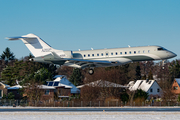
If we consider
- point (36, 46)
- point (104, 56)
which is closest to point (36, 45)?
point (36, 46)

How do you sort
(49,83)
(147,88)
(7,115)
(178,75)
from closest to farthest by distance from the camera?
(7,115), (49,83), (147,88), (178,75)

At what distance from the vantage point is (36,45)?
40250 mm

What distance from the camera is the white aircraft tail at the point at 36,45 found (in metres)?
40.0

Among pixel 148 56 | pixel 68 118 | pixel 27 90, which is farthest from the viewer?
pixel 27 90

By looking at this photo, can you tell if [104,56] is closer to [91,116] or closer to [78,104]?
[91,116]

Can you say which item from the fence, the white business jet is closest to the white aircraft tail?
the white business jet

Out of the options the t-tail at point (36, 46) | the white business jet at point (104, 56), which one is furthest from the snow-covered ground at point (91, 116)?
the t-tail at point (36, 46)

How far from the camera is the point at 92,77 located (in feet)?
218

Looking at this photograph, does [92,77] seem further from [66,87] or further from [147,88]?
[147,88]

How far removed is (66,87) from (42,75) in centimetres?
644

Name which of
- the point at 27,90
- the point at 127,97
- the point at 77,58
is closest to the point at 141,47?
the point at 77,58

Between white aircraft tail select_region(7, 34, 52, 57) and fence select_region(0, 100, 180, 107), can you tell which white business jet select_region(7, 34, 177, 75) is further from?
fence select_region(0, 100, 180, 107)

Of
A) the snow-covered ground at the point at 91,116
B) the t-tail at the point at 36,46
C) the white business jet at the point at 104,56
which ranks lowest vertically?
the snow-covered ground at the point at 91,116

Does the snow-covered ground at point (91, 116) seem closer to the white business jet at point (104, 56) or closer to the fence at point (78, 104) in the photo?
the white business jet at point (104, 56)
